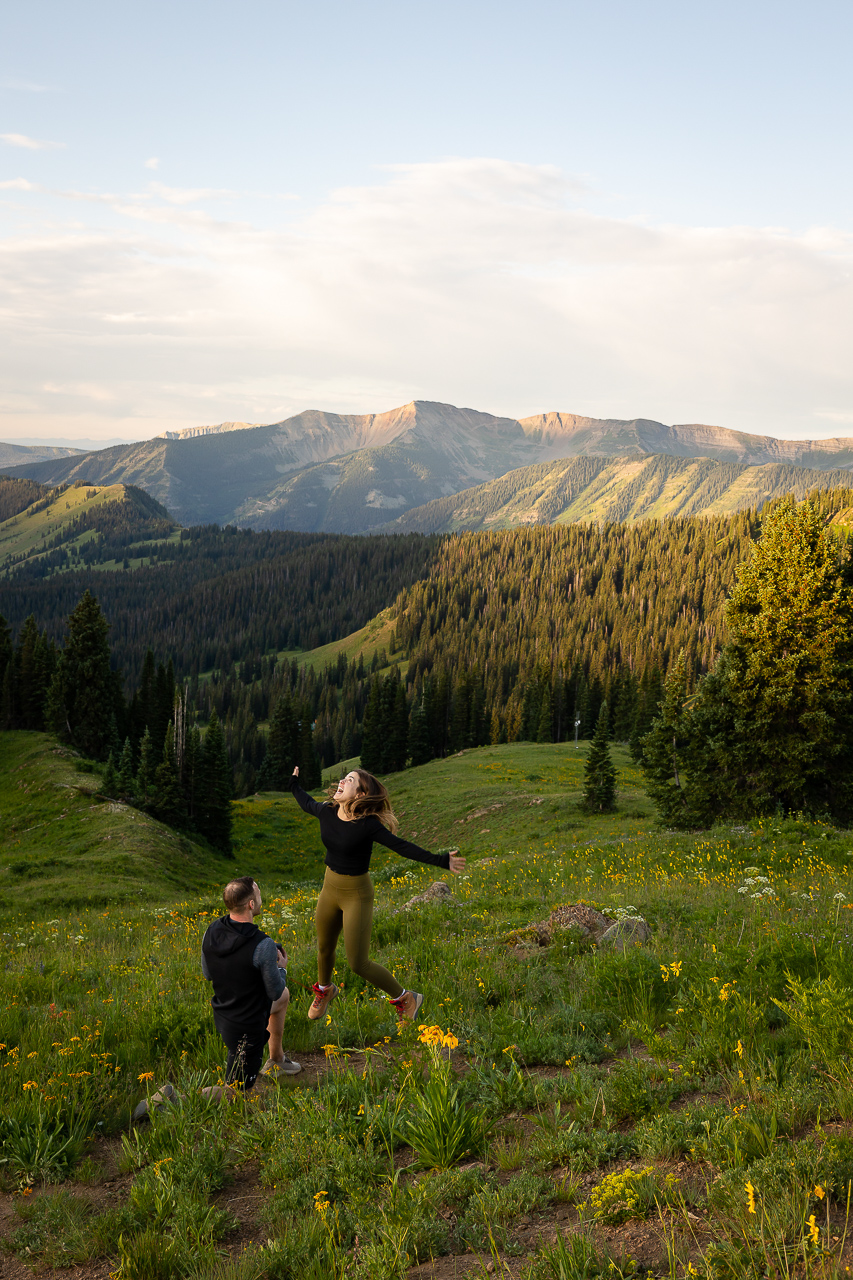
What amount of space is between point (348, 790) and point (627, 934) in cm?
490

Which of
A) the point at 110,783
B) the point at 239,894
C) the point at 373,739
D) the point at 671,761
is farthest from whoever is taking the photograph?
the point at 373,739

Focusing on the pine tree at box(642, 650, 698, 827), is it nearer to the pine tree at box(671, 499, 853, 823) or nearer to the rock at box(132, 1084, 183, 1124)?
the pine tree at box(671, 499, 853, 823)

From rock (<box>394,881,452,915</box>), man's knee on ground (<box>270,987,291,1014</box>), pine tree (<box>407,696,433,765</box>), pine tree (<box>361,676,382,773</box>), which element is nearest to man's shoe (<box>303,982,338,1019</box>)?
man's knee on ground (<box>270,987,291,1014</box>)

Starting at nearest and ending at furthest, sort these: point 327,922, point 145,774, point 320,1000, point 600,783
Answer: point 327,922 → point 320,1000 → point 600,783 → point 145,774

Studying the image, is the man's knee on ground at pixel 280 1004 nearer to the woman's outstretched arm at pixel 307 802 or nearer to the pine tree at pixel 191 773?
the woman's outstretched arm at pixel 307 802

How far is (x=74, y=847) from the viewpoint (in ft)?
108

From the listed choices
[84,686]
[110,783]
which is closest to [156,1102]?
[110,783]

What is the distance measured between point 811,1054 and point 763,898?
20.7 ft

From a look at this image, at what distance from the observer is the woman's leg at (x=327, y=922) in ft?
23.9

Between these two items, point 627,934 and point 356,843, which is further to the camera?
point 627,934

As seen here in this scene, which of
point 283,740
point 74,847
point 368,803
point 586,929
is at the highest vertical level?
point 368,803

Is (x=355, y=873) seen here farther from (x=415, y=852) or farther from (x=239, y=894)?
(x=239, y=894)

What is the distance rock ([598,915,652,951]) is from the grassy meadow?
0.30 m

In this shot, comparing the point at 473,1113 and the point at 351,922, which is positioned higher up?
the point at 351,922
